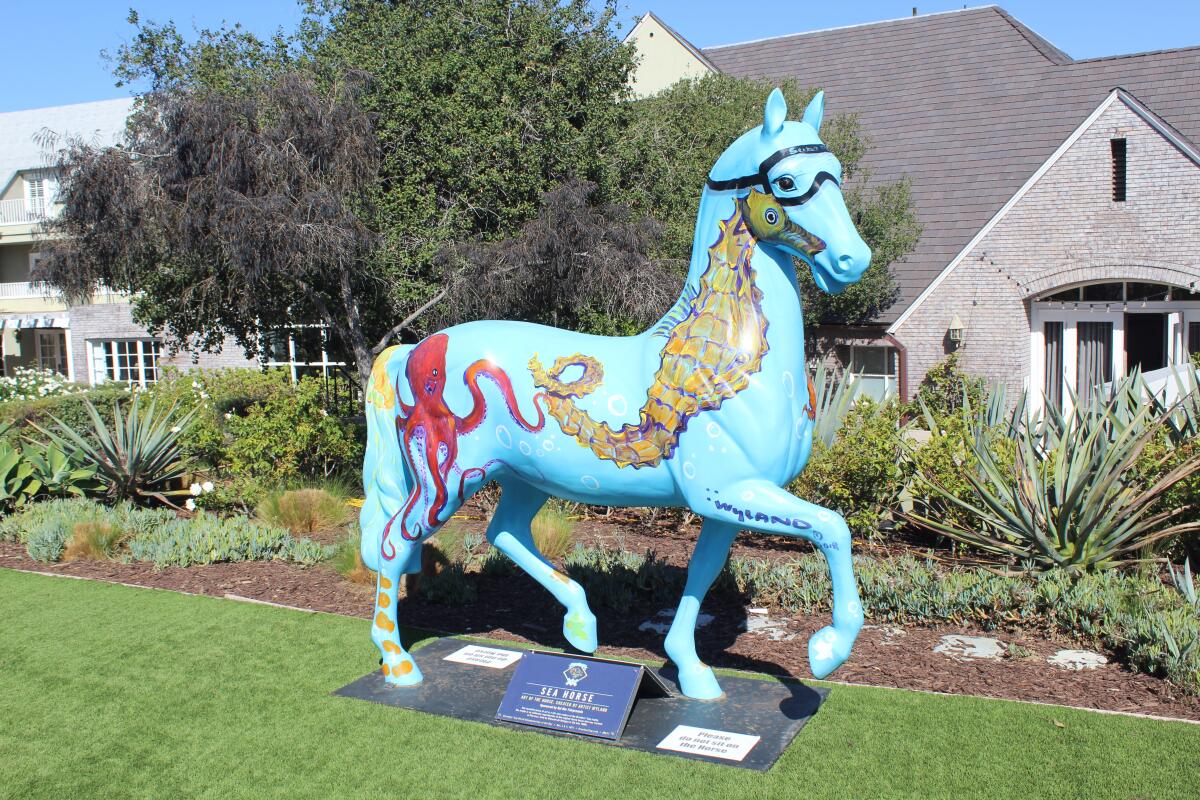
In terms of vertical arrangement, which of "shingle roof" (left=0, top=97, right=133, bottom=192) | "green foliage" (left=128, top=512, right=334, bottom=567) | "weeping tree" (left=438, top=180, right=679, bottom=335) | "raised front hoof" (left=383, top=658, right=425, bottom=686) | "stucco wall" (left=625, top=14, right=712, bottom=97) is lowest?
"raised front hoof" (left=383, top=658, right=425, bottom=686)

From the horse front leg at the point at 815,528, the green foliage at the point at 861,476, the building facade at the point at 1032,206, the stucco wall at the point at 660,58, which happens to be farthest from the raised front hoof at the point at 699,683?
the stucco wall at the point at 660,58

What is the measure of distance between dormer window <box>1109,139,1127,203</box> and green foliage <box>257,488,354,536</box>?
13.4 meters

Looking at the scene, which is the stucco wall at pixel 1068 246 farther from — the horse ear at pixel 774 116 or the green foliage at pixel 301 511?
the horse ear at pixel 774 116

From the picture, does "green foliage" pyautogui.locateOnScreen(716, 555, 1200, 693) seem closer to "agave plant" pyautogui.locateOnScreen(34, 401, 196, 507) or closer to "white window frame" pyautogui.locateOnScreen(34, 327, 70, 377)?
"agave plant" pyautogui.locateOnScreen(34, 401, 196, 507)

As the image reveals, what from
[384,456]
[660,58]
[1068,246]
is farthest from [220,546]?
[660,58]

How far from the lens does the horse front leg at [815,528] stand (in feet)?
12.9

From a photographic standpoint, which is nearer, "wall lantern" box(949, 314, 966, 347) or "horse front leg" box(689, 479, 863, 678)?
"horse front leg" box(689, 479, 863, 678)

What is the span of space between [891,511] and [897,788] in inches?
158

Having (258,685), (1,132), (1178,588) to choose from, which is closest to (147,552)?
(258,685)

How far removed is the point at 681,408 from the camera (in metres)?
4.36

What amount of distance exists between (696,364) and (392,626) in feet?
7.28

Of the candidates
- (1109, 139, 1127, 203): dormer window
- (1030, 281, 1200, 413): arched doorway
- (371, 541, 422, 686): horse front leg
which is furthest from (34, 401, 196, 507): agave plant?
(1109, 139, 1127, 203): dormer window

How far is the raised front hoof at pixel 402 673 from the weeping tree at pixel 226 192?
15.7 feet

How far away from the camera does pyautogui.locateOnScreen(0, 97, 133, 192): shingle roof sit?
3631 cm
